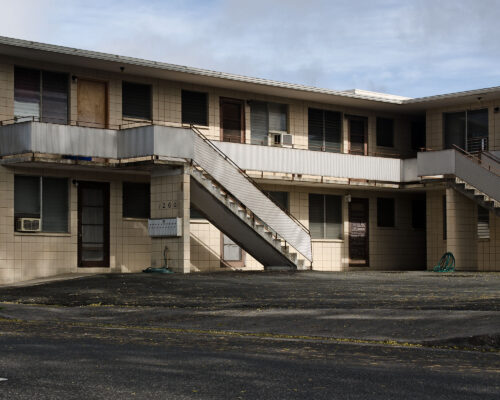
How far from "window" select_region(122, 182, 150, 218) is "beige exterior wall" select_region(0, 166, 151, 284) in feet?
0.85

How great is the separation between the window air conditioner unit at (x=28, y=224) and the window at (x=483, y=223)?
17.9m

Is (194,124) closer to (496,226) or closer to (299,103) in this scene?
(299,103)

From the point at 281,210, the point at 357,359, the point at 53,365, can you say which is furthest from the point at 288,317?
the point at 281,210

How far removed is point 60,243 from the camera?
1207 inches

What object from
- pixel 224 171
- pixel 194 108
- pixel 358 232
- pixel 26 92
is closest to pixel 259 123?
pixel 194 108

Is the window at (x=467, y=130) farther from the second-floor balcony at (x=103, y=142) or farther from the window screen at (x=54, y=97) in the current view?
the window screen at (x=54, y=97)

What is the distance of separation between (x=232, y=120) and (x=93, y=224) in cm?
710

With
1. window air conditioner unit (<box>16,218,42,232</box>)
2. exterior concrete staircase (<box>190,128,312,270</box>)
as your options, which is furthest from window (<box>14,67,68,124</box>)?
exterior concrete staircase (<box>190,128,312,270</box>)

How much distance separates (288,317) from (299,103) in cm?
2244

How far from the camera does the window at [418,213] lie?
4153 centimetres

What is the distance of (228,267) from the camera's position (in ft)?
114

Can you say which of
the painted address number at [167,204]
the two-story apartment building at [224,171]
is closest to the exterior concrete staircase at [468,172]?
the two-story apartment building at [224,171]

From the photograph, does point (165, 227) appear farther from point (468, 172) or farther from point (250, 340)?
point (250, 340)

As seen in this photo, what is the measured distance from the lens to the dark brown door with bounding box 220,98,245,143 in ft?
115
